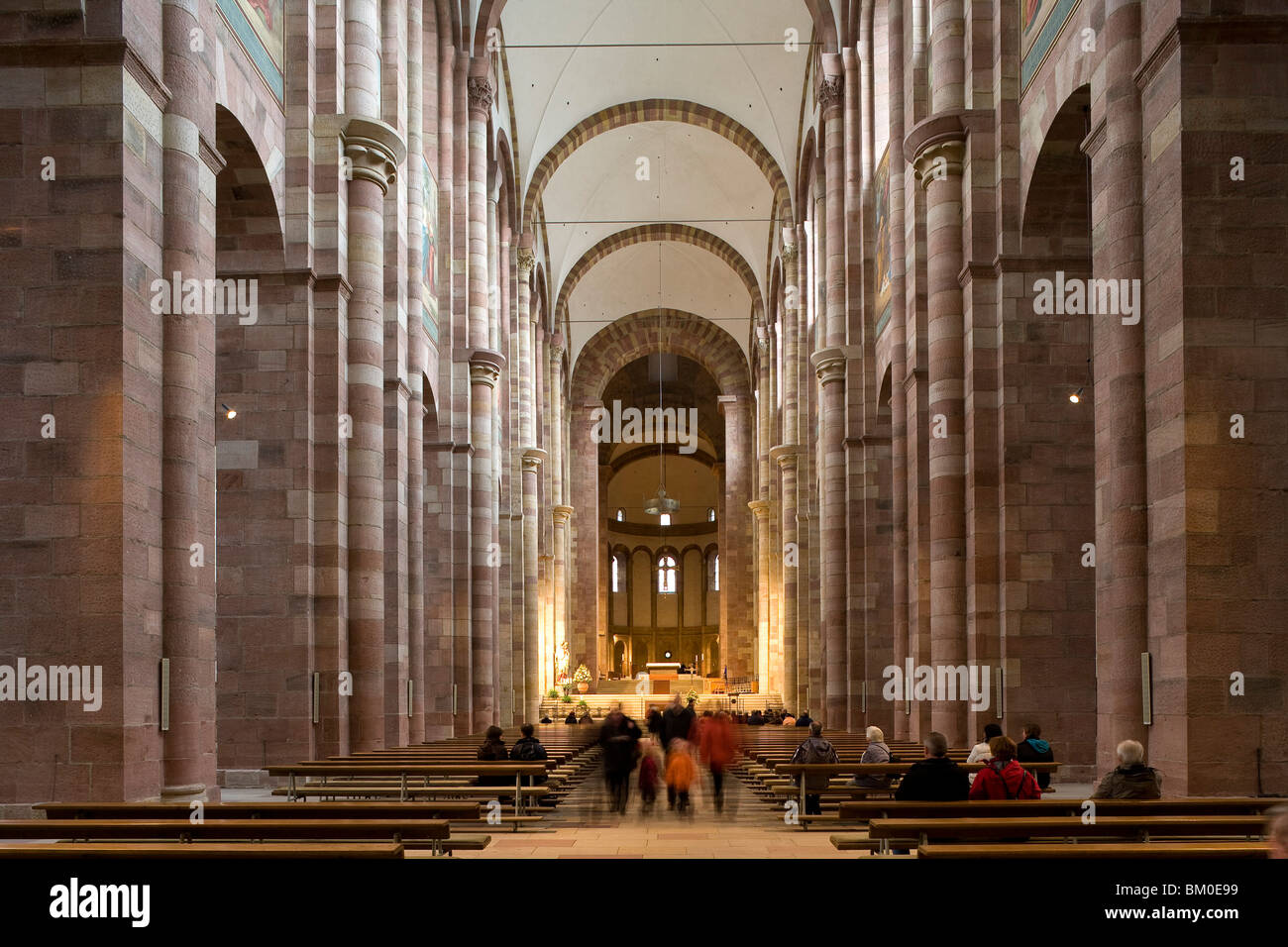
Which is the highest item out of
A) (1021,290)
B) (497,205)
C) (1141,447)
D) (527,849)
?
(497,205)

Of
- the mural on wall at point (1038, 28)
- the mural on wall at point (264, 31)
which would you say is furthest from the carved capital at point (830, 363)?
the mural on wall at point (264, 31)

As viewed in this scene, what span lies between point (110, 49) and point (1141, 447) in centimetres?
958

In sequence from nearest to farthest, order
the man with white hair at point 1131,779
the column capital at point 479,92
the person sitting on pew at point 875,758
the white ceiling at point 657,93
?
1. the man with white hair at point 1131,779
2. the person sitting on pew at point 875,758
3. the column capital at point 479,92
4. the white ceiling at point 657,93

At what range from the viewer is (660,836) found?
1216cm

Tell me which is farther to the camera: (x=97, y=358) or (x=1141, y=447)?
(x=1141, y=447)

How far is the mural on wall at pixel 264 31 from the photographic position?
638 inches

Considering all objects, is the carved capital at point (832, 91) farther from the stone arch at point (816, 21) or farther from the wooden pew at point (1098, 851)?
the wooden pew at point (1098, 851)

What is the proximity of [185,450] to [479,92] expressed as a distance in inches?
815

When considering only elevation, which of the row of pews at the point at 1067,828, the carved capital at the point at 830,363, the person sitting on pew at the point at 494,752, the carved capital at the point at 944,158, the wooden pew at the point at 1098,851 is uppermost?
the carved capital at the point at 944,158

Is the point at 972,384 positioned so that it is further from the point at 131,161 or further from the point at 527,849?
the point at 131,161

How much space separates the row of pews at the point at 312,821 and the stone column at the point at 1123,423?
17.8 feet
